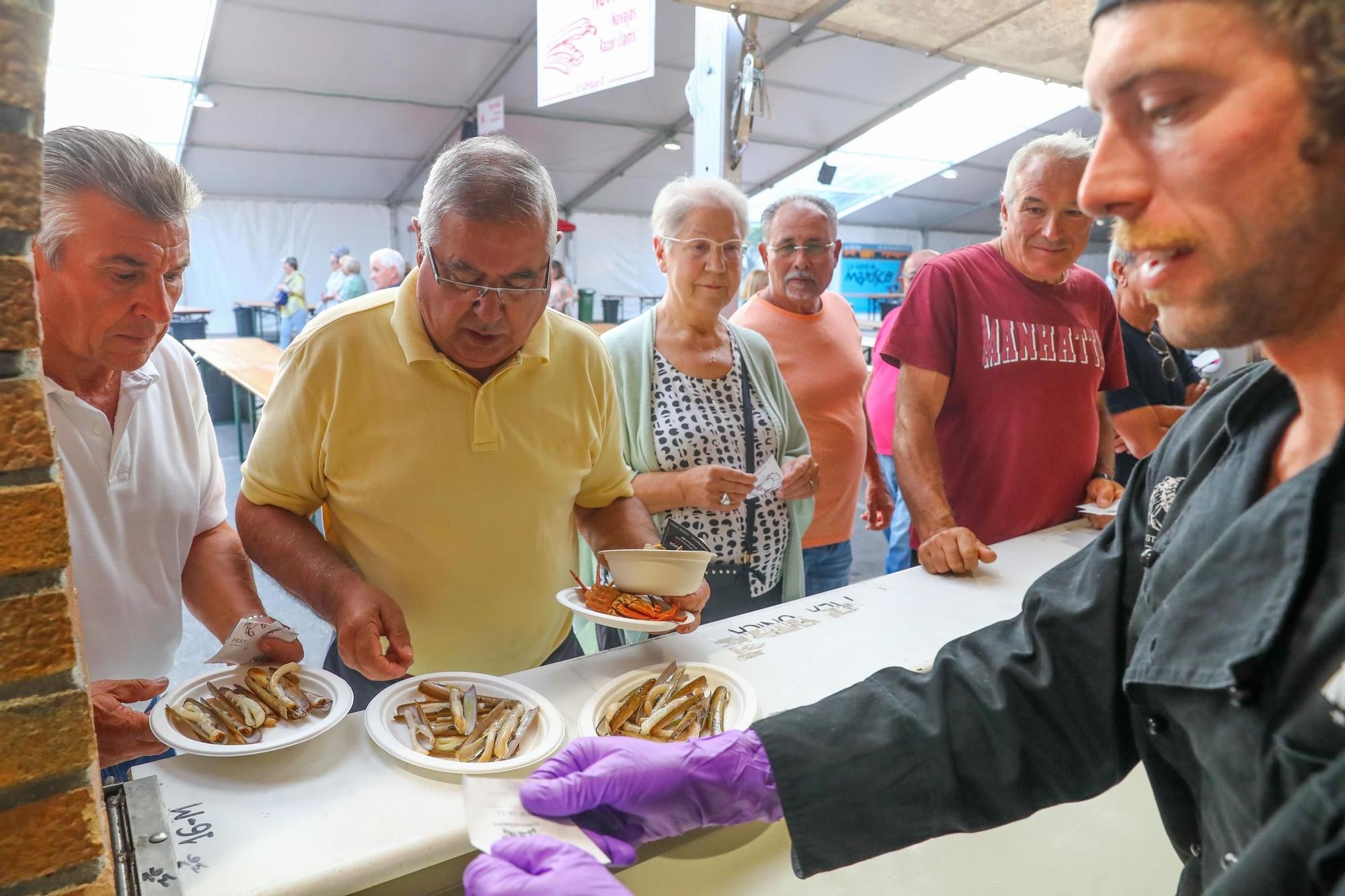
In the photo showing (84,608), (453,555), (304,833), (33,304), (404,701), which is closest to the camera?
(33,304)

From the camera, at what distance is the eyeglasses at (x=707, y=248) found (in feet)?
8.01

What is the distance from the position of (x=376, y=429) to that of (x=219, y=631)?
508 mm

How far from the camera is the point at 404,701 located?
4.42 ft

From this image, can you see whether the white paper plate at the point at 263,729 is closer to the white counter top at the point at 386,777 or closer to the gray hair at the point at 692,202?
the white counter top at the point at 386,777

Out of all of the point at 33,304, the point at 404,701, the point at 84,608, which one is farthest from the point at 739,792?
the point at 84,608

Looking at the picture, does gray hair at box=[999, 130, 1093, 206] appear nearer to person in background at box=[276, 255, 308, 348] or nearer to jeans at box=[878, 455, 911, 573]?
jeans at box=[878, 455, 911, 573]

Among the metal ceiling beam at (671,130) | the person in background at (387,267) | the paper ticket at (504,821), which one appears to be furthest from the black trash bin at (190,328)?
the paper ticket at (504,821)

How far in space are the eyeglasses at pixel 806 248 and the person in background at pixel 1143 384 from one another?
3.12 feet

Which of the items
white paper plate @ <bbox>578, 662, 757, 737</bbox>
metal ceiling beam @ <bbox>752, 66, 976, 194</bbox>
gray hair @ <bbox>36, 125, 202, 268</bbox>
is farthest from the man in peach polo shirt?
metal ceiling beam @ <bbox>752, 66, 976, 194</bbox>

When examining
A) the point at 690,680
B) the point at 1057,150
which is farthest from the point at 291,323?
the point at 690,680

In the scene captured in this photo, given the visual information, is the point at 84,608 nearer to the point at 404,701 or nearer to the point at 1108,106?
the point at 404,701

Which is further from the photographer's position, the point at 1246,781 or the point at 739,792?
the point at 739,792

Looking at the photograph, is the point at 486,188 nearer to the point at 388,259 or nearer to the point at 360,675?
the point at 360,675

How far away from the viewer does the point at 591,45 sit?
2998 mm
